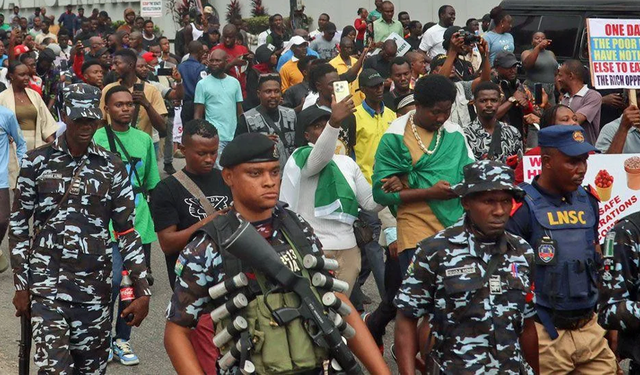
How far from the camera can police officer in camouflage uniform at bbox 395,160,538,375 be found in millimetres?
4773

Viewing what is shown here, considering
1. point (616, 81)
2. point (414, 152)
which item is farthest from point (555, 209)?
point (616, 81)

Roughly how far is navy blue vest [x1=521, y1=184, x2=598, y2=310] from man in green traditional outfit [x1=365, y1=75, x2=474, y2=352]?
1.27 m

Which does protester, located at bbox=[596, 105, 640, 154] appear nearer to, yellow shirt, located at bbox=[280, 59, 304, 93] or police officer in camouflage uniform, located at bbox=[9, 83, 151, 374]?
police officer in camouflage uniform, located at bbox=[9, 83, 151, 374]

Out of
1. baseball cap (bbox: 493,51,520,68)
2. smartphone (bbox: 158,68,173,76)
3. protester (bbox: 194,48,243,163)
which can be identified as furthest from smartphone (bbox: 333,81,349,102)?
smartphone (bbox: 158,68,173,76)

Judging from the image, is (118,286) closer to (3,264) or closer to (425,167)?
(425,167)

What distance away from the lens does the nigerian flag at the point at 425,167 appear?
271 inches

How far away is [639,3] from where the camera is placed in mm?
15453

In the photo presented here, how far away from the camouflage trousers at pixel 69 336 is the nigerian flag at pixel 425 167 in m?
1.82

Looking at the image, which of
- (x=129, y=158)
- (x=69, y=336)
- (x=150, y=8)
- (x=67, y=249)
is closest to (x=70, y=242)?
(x=67, y=249)

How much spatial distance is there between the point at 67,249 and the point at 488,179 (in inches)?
101

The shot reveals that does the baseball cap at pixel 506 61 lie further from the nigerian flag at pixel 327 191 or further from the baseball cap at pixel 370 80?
the nigerian flag at pixel 327 191

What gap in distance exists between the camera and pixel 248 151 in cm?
437

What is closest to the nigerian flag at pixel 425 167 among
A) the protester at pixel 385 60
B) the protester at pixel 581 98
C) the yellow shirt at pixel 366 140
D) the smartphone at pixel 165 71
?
the yellow shirt at pixel 366 140

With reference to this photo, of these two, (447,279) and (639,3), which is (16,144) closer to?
(447,279)
